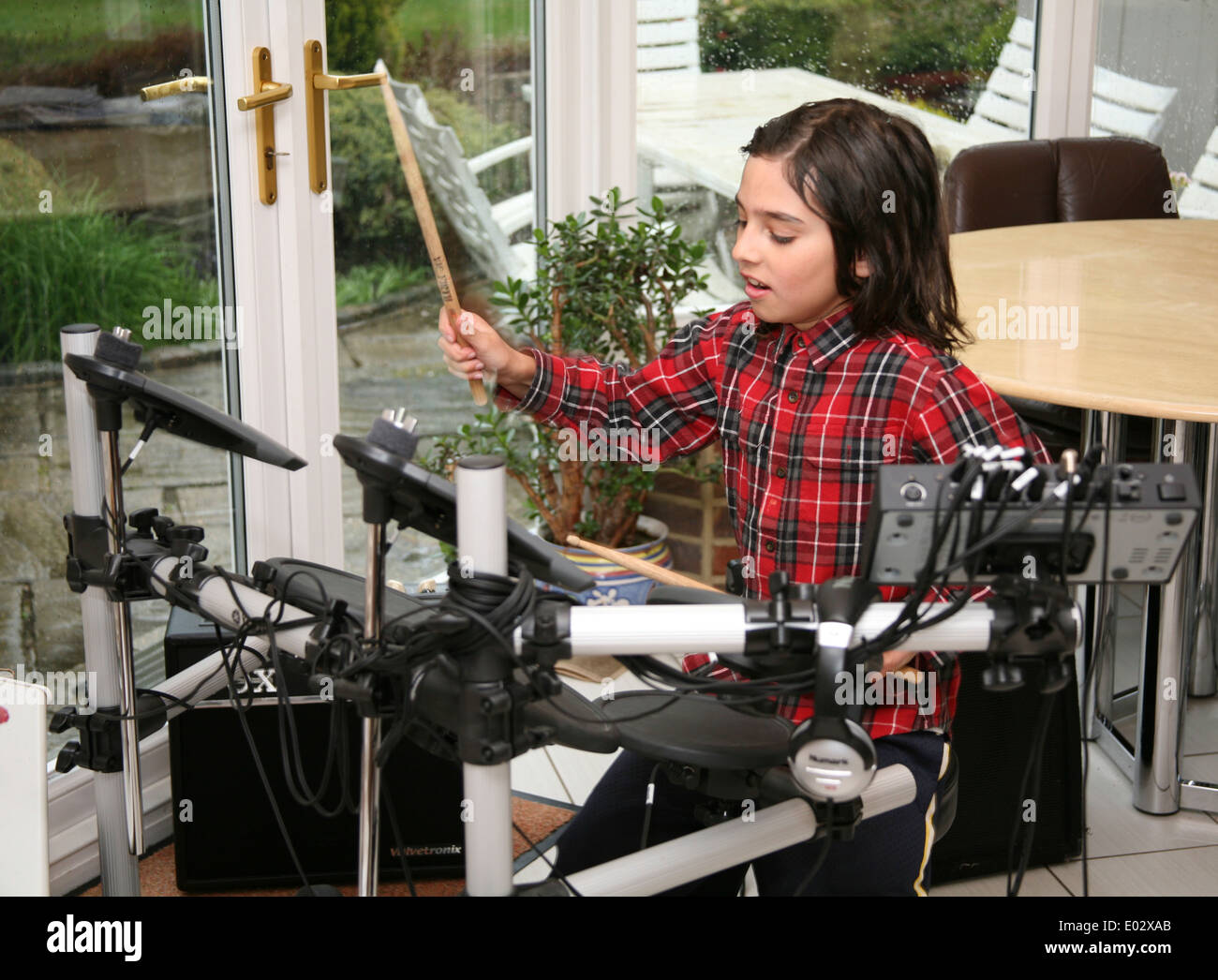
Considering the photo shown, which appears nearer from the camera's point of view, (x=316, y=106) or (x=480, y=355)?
(x=480, y=355)

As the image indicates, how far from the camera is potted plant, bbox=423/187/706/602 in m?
3.11

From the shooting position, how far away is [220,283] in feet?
8.54

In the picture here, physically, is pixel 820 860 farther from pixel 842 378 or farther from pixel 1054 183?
pixel 1054 183

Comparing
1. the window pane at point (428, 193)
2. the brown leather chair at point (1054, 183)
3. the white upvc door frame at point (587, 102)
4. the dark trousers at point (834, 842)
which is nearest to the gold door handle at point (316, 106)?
the window pane at point (428, 193)

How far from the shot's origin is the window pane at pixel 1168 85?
155 inches

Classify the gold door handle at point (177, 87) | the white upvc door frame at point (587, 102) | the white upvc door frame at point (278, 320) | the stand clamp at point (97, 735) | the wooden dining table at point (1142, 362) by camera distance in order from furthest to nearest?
1. the white upvc door frame at point (587, 102)
2. the white upvc door frame at point (278, 320)
3. the gold door handle at point (177, 87)
4. the wooden dining table at point (1142, 362)
5. the stand clamp at point (97, 735)

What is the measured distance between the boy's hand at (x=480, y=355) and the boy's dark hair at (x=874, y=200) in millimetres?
362

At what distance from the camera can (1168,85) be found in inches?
158

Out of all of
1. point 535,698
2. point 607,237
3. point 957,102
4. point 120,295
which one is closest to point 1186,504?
point 535,698

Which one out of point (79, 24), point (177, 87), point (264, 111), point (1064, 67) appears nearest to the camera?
point (79, 24)

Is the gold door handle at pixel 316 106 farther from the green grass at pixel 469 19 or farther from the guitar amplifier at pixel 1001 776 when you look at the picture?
the guitar amplifier at pixel 1001 776

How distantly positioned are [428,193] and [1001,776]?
1.82 meters

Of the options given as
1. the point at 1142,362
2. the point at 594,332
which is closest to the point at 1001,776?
the point at 1142,362
